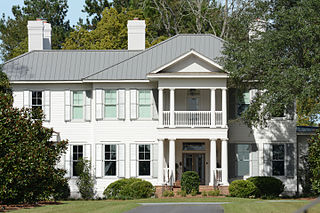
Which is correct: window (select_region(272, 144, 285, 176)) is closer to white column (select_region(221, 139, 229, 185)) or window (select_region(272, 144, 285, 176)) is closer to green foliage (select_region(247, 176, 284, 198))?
green foliage (select_region(247, 176, 284, 198))

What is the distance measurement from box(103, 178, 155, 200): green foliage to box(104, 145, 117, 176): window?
1466 millimetres

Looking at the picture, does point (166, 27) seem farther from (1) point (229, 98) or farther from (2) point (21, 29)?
(1) point (229, 98)

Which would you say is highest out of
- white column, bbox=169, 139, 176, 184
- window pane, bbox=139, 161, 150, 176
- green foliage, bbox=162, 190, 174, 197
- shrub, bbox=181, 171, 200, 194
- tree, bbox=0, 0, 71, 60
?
tree, bbox=0, 0, 71, 60

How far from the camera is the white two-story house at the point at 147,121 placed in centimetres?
3231

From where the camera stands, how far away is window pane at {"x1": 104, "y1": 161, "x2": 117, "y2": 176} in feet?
109

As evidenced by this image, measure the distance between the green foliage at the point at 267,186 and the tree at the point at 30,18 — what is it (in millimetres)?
29468

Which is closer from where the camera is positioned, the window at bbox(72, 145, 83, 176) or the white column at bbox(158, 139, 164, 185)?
the white column at bbox(158, 139, 164, 185)

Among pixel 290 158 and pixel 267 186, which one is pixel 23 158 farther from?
pixel 290 158

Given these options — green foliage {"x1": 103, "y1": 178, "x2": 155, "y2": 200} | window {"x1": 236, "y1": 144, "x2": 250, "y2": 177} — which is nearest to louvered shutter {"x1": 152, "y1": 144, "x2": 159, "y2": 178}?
green foliage {"x1": 103, "y1": 178, "x2": 155, "y2": 200}

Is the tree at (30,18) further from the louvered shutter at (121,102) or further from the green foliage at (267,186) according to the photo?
the green foliage at (267,186)

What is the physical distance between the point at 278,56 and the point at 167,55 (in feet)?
28.6

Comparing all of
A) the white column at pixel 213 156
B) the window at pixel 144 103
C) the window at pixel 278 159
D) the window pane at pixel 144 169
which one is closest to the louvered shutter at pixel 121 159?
the window pane at pixel 144 169

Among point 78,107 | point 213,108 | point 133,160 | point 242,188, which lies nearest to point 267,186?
point 242,188

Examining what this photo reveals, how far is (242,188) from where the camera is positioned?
29969mm
